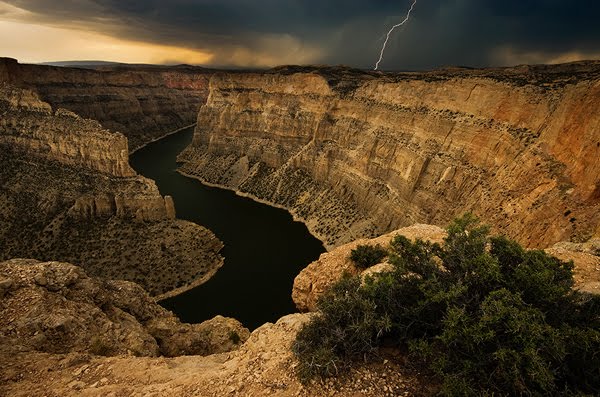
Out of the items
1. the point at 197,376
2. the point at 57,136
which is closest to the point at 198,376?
the point at 197,376

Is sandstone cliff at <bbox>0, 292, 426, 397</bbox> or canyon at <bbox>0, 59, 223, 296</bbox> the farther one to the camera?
canyon at <bbox>0, 59, 223, 296</bbox>

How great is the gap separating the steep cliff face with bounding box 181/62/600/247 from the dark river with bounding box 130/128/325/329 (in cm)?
528

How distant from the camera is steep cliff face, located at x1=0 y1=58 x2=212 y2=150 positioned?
11575cm

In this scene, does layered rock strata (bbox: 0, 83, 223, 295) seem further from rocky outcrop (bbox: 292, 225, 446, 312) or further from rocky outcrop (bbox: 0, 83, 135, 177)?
rocky outcrop (bbox: 292, 225, 446, 312)

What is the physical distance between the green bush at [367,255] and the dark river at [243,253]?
760 inches

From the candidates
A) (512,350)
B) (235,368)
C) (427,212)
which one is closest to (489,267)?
(512,350)

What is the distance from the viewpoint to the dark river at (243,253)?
132 feet

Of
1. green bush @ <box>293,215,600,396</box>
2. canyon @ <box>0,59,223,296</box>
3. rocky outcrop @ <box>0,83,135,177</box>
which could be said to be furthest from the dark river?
green bush @ <box>293,215,600,396</box>

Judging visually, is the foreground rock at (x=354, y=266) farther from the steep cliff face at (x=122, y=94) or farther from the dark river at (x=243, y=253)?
the steep cliff face at (x=122, y=94)

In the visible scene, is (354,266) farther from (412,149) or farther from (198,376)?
(412,149)

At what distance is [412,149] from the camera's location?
55.8 m

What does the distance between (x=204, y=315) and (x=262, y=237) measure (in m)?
21.5

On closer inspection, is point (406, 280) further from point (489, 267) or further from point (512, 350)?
point (512, 350)

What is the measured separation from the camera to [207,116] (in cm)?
11050
